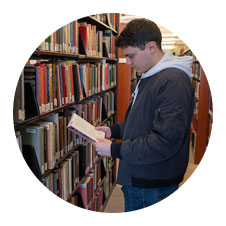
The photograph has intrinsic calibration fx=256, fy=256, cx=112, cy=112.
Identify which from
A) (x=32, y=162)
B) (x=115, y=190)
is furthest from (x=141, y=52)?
(x=115, y=190)

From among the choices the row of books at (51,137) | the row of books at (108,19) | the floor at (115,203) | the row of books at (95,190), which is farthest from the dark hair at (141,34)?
the floor at (115,203)

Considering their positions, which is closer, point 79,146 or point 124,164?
point 124,164

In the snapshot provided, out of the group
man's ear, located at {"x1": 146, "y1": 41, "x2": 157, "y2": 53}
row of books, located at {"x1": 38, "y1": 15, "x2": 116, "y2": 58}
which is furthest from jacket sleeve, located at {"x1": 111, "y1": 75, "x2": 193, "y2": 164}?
row of books, located at {"x1": 38, "y1": 15, "x2": 116, "y2": 58}

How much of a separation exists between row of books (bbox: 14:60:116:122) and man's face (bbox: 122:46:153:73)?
1.62ft

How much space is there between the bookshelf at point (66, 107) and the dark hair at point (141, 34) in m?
0.49

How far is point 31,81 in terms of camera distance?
1437mm

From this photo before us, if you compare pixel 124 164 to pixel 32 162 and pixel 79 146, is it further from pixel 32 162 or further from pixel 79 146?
pixel 79 146

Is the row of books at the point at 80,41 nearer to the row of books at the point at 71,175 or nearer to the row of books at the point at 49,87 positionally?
the row of books at the point at 49,87

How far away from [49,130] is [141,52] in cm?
73

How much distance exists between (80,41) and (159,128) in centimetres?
125

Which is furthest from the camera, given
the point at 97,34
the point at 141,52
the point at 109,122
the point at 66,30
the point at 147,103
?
the point at 109,122

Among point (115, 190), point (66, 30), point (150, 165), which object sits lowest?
point (115, 190)

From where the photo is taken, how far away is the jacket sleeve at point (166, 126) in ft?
4.05

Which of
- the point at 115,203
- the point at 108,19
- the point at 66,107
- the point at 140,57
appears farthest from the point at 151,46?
the point at 115,203
